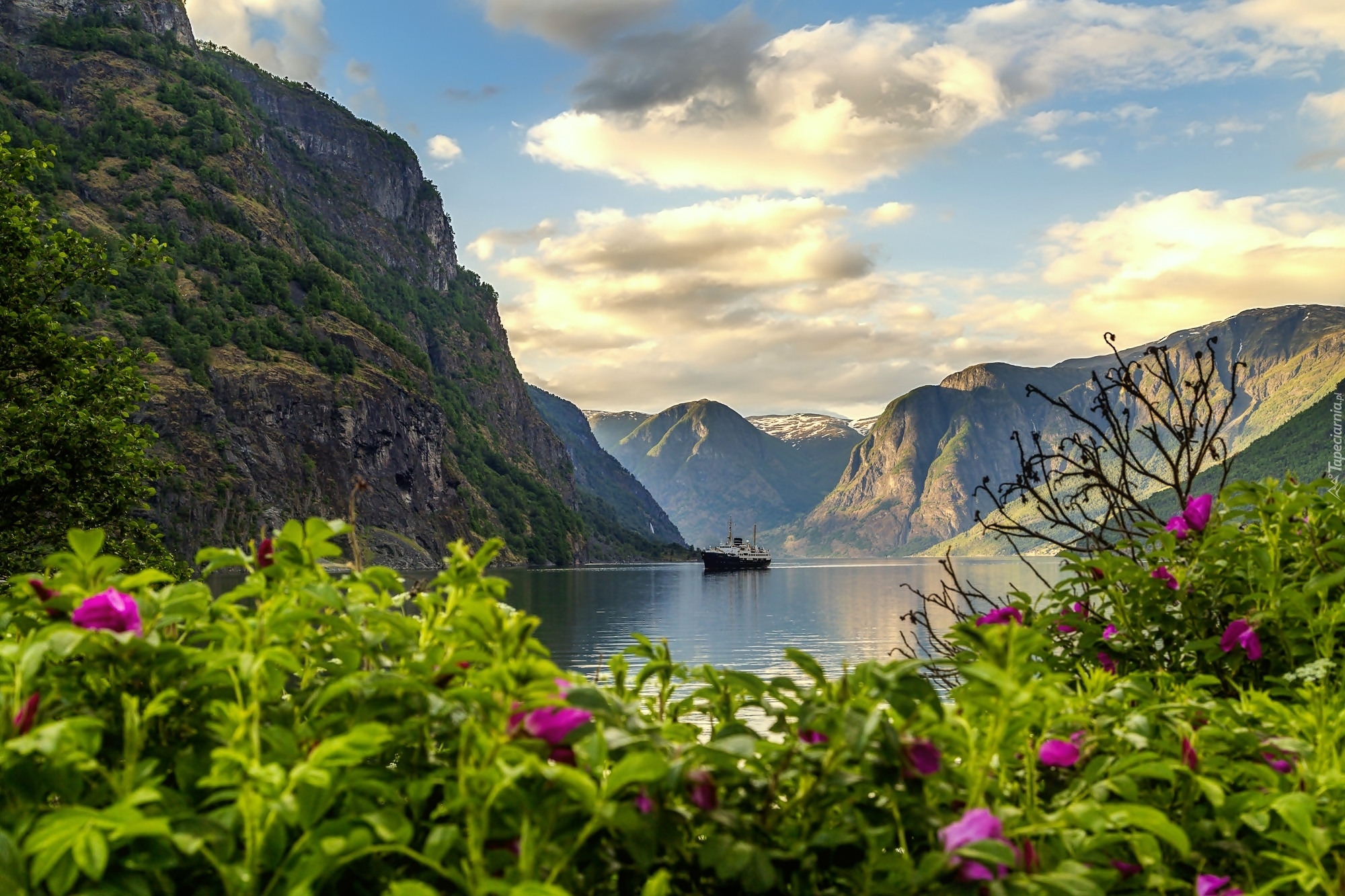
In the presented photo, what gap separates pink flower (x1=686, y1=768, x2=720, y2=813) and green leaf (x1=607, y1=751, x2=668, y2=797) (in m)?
0.17

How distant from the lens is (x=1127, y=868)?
191 centimetres

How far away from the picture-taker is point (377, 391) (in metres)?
153

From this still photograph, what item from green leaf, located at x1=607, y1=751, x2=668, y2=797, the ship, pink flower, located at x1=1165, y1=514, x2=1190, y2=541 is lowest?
the ship

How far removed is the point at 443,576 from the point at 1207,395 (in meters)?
4.67

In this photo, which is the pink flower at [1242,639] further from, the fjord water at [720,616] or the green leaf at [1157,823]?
the fjord water at [720,616]

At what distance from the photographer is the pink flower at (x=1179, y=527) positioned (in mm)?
3617

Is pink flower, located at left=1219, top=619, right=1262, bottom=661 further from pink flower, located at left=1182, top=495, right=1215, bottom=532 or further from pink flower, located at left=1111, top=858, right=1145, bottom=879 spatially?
pink flower, located at left=1111, top=858, right=1145, bottom=879

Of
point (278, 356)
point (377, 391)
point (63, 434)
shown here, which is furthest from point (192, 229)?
point (63, 434)

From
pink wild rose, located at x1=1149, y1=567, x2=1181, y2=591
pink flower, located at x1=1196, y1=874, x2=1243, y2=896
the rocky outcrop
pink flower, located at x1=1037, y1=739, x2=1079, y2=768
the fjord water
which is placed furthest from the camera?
the rocky outcrop

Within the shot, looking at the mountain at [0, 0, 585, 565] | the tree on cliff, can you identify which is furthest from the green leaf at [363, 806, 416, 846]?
the mountain at [0, 0, 585, 565]

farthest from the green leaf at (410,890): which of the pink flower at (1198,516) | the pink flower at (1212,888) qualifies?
the pink flower at (1198,516)

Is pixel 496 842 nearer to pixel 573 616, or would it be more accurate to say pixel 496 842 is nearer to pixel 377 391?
pixel 573 616

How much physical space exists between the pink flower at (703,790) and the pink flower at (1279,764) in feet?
4.54

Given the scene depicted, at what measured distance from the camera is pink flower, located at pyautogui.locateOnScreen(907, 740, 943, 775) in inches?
67.2
